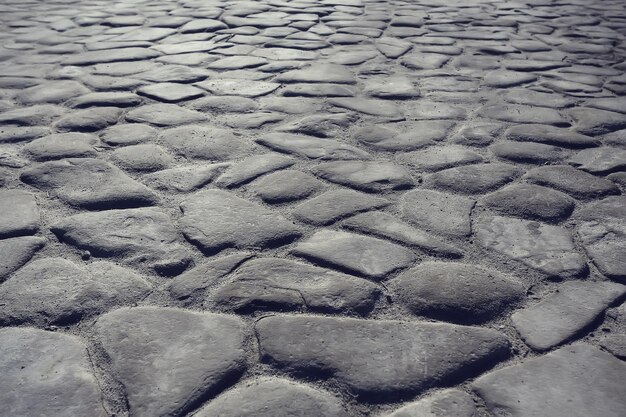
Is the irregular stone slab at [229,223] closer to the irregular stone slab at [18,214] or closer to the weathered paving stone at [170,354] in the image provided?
the weathered paving stone at [170,354]

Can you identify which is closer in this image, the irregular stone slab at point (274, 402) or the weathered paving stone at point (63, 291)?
the irregular stone slab at point (274, 402)

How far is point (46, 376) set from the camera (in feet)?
5.23

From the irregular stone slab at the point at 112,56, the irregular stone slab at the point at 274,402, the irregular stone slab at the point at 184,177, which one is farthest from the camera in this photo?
the irregular stone slab at the point at 112,56

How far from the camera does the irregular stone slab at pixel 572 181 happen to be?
261 cm

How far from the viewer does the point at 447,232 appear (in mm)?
2275

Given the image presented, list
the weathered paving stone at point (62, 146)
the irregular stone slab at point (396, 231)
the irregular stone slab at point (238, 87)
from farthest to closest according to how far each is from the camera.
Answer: the irregular stone slab at point (238, 87), the weathered paving stone at point (62, 146), the irregular stone slab at point (396, 231)

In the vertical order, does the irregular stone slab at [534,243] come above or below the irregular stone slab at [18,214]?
below

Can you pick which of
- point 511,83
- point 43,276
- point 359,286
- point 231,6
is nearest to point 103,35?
point 231,6

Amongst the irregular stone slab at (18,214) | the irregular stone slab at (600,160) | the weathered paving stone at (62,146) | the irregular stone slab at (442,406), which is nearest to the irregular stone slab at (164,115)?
the weathered paving stone at (62,146)

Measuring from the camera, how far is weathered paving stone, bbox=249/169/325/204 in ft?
8.18

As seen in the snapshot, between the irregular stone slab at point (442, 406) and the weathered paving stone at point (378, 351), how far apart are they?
1.7 inches

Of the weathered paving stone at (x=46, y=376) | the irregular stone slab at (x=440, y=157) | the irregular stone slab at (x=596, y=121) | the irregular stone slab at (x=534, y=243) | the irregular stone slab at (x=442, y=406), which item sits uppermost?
the weathered paving stone at (x=46, y=376)

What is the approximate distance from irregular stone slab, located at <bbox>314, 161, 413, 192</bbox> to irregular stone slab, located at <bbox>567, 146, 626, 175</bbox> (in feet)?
2.64

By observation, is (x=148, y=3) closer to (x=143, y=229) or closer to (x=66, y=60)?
(x=66, y=60)
